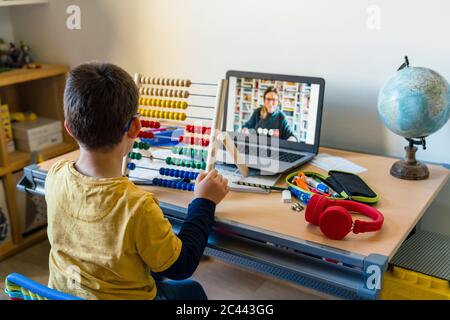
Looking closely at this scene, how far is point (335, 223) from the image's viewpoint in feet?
3.67

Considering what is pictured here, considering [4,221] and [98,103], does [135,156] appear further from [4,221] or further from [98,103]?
[4,221]

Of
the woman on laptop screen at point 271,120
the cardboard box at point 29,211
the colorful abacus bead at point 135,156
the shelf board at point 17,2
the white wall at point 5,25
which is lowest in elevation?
the cardboard box at point 29,211

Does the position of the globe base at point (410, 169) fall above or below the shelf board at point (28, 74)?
below

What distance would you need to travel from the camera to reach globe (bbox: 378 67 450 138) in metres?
1.39

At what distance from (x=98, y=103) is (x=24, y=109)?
1769 mm

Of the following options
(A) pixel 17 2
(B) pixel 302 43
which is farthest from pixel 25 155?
(B) pixel 302 43

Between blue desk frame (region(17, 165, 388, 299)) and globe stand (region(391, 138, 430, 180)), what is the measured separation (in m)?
0.47

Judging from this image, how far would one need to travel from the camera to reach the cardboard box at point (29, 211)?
231cm

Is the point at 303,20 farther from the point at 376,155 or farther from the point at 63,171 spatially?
the point at 63,171

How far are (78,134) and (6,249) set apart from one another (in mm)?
1477

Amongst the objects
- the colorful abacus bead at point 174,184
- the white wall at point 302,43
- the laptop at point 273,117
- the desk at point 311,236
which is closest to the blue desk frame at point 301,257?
the desk at point 311,236

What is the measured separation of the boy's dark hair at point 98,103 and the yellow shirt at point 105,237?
0.10 metres

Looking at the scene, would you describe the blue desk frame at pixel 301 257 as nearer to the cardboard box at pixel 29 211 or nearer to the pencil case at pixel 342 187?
the pencil case at pixel 342 187
